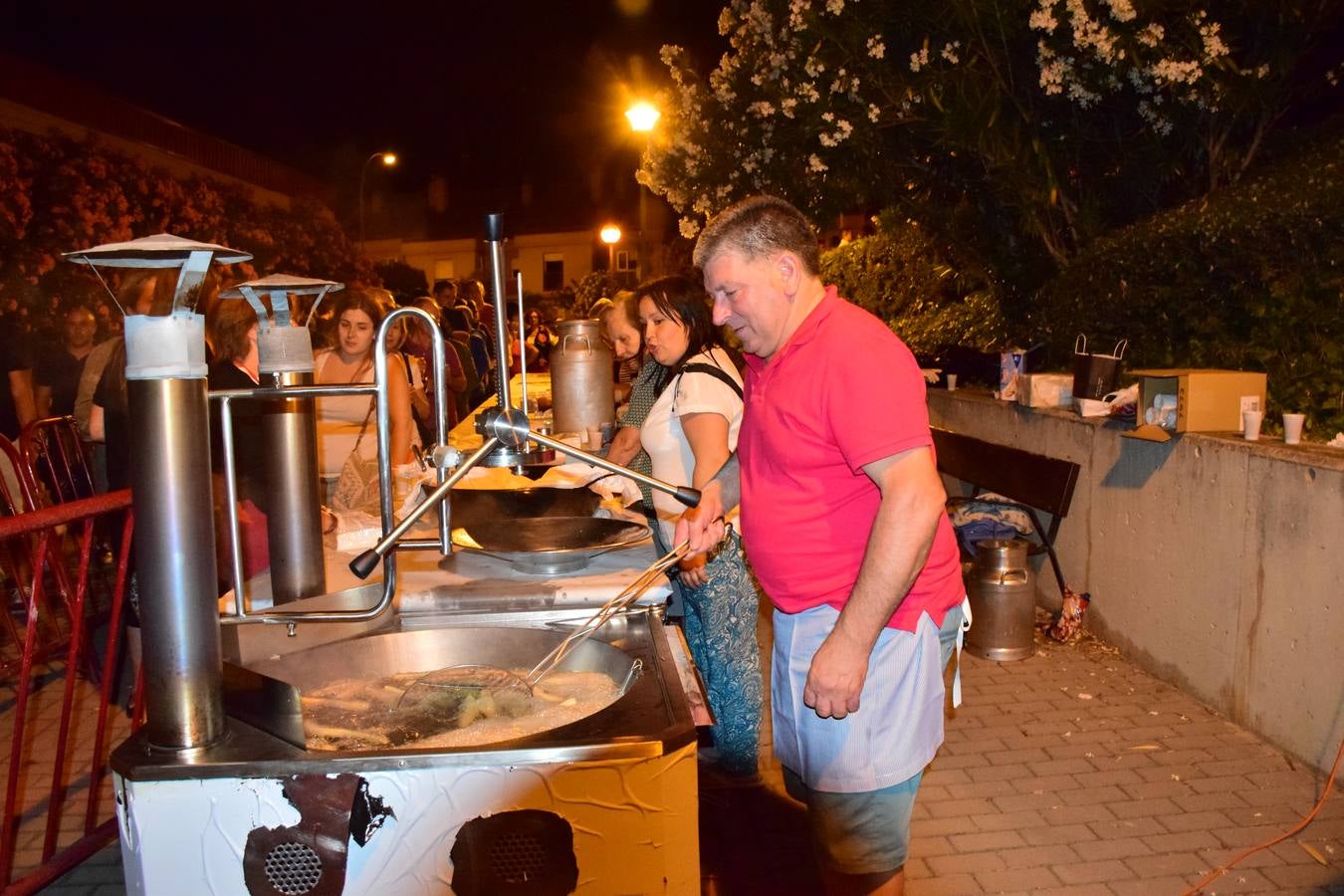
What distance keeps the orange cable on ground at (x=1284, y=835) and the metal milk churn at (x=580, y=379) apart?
439 centimetres

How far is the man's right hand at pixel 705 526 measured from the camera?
2576 millimetres

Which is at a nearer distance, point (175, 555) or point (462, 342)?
point (175, 555)

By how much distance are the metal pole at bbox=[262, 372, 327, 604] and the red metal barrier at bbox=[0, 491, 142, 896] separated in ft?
3.34

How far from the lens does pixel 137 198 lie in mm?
16266

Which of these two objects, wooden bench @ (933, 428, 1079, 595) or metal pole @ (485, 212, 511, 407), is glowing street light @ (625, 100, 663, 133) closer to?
wooden bench @ (933, 428, 1079, 595)

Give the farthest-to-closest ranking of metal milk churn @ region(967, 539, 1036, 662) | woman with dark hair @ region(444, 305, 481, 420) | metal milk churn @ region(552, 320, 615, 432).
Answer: woman with dark hair @ region(444, 305, 481, 420)
metal milk churn @ region(552, 320, 615, 432)
metal milk churn @ region(967, 539, 1036, 662)

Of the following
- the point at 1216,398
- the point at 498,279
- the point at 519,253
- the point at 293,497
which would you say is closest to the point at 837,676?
the point at 498,279

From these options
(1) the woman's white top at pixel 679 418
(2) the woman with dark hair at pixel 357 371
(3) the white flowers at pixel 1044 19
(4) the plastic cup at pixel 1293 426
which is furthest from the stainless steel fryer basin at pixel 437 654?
(3) the white flowers at pixel 1044 19

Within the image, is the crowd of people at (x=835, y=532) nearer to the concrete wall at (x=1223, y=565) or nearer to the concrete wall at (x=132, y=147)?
the concrete wall at (x=1223, y=565)

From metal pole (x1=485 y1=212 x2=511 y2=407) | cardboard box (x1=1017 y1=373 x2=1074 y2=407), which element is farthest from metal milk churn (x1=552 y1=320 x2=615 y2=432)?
metal pole (x1=485 y1=212 x2=511 y2=407)

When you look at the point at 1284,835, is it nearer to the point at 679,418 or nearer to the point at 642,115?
the point at 679,418

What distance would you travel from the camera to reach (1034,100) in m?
8.02

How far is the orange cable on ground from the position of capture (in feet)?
11.6

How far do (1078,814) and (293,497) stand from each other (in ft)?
10.7
